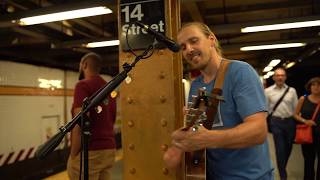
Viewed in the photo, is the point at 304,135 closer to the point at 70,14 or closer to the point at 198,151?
the point at 70,14

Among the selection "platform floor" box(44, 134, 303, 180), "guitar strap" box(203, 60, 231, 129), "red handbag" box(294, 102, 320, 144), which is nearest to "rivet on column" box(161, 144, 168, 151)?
"guitar strap" box(203, 60, 231, 129)

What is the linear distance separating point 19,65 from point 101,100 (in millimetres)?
5684

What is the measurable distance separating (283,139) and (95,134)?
10.1ft

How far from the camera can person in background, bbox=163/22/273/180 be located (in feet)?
4.62

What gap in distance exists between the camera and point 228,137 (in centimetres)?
139

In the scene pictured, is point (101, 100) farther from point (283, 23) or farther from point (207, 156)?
point (283, 23)

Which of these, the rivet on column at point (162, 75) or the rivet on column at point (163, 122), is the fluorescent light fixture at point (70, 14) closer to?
the rivet on column at point (162, 75)

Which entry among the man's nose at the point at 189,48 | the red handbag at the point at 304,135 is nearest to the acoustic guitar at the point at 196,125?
the man's nose at the point at 189,48

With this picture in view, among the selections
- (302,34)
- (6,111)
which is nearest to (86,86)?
(6,111)

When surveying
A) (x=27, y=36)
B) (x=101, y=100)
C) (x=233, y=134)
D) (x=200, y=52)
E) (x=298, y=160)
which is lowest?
(x=298, y=160)

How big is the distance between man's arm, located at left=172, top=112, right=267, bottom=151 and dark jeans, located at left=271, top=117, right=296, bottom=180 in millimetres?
3837

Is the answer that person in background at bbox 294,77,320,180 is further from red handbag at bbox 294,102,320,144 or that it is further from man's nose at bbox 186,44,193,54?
man's nose at bbox 186,44,193,54

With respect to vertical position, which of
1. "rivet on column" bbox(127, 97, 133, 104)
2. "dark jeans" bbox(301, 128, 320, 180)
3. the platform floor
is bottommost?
the platform floor

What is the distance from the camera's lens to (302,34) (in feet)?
26.3
